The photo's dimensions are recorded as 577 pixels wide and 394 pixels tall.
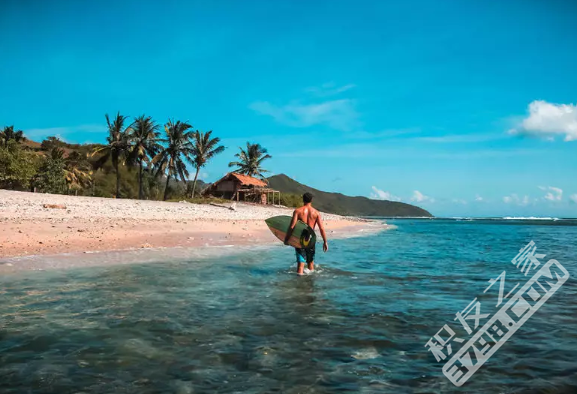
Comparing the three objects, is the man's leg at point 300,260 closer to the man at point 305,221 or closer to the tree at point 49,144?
the man at point 305,221

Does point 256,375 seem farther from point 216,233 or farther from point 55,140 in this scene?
point 55,140

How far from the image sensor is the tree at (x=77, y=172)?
183 feet

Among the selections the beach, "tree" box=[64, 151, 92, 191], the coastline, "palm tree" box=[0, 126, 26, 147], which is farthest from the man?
"palm tree" box=[0, 126, 26, 147]

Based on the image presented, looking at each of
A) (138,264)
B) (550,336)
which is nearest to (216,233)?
(138,264)

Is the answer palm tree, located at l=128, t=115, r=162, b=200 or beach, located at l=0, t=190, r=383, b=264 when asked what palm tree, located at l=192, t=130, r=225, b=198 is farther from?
beach, located at l=0, t=190, r=383, b=264

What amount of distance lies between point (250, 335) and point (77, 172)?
2485 inches

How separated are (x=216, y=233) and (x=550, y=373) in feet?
56.8

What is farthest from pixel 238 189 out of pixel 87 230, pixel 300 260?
pixel 300 260

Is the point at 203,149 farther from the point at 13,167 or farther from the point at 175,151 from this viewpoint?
the point at 13,167

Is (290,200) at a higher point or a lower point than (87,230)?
higher

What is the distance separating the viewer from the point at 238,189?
59.3 metres

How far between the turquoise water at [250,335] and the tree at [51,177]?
4493cm

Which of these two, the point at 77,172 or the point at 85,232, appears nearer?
the point at 85,232

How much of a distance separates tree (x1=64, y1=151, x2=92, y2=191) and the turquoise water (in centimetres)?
5346
